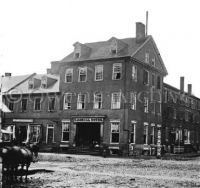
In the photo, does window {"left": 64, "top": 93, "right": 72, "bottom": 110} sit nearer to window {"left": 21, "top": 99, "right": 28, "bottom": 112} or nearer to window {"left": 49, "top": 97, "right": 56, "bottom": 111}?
window {"left": 49, "top": 97, "right": 56, "bottom": 111}

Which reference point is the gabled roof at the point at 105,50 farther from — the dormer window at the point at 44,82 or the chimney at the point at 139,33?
the dormer window at the point at 44,82

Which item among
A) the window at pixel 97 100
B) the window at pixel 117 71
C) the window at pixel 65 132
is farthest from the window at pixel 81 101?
Result: the window at pixel 117 71

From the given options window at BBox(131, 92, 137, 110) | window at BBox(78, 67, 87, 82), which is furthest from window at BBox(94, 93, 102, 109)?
window at BBox(131, 92, 137, 110)

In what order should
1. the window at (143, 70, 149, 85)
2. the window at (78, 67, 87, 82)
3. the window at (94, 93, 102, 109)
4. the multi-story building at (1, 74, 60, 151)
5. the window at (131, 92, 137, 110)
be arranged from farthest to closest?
the multi-story building at (1, 74, 60, 151), the window at (143, 70, 149, 85), the window at (78, 67, 87, 82), the window at (94, 93, 102, 109), the window at (131, 92, 137, 110)

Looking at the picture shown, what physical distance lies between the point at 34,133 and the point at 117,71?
12469mm

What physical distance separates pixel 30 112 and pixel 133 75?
13.4 metres

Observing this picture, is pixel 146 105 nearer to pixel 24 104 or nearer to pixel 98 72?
pixel 98 72

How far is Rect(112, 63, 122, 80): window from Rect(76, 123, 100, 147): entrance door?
543 centimetres

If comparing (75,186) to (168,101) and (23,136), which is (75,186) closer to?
(23,136)

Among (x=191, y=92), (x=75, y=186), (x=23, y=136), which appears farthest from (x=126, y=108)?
(x=191, y=92)

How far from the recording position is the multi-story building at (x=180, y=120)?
47281 millimetres

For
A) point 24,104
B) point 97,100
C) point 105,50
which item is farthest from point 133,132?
point 24,104

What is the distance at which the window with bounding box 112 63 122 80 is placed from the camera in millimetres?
34875

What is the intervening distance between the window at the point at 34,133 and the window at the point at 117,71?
1104cm
